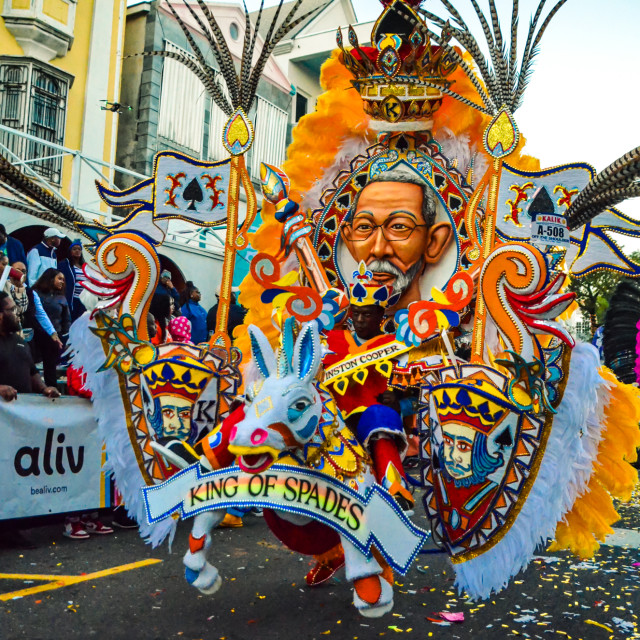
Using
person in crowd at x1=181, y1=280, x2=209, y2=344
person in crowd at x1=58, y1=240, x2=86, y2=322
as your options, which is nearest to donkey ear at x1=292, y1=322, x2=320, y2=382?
person in crowd at x1=58, y1=240, x2=86, y2=322

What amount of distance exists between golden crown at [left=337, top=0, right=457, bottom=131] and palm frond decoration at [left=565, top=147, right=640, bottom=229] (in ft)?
3.41

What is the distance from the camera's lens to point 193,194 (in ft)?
14.2

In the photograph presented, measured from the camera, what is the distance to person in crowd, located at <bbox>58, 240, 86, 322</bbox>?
786cm

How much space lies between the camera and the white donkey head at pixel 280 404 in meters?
2.67

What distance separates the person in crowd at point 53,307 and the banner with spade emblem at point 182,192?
292cm

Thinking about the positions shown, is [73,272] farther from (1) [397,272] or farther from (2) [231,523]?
(1) [397,272]

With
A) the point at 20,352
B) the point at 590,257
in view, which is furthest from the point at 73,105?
the point at 590,257

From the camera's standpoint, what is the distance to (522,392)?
3.03 metres

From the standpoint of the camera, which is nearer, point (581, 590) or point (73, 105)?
point (581, 590)

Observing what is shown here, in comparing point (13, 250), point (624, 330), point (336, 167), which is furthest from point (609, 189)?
point (13, 250)

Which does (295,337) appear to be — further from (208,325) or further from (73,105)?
(73,105)

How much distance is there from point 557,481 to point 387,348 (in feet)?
3.30

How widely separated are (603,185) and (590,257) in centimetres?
91

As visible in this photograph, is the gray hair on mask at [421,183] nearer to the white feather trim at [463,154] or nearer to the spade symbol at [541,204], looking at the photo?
the white feather trim at [463,154]
